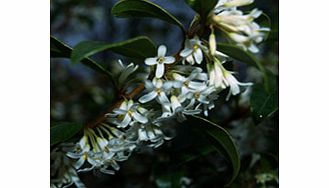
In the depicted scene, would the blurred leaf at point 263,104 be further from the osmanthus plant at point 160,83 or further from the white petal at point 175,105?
the white petal at point 175,105

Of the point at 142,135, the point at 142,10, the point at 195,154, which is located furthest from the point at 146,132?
the point at 195,154

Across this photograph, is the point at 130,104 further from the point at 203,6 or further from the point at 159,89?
the point at 203,6

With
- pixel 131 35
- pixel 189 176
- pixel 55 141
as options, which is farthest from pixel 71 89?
pixel 55 141

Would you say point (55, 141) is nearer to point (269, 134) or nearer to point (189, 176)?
point (189, 176)

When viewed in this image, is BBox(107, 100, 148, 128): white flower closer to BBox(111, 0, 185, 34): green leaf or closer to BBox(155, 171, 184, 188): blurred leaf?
BBox(111, 0, 185, 34): green leaf

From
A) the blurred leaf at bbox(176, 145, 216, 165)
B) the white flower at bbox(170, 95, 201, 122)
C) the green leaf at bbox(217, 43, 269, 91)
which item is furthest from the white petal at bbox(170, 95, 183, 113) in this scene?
the blurred leaf at bbox(176, 145, 216, 165)

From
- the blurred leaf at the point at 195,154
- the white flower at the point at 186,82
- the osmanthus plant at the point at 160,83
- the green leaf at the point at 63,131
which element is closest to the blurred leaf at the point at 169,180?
the blurred leaf at the point at 195,154
